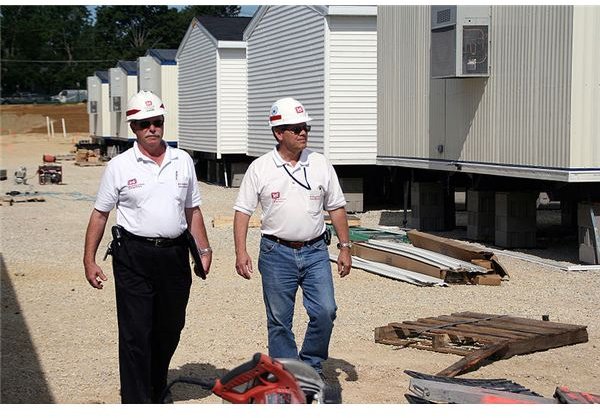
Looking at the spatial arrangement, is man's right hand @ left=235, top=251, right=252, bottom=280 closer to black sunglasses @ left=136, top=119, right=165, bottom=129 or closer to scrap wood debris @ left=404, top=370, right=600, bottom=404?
black sunglasses @ left=136, top=119, right=165, bottom=129

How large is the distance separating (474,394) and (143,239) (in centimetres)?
234

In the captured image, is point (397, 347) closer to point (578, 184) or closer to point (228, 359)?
point (228, 359)

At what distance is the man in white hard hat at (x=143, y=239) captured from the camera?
7141 mm

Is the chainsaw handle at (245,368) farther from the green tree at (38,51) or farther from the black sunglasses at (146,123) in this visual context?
the green tree at (38,51)

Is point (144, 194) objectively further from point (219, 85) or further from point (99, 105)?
point (99, 105)

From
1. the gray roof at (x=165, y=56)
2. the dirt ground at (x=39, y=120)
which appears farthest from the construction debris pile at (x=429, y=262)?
the dirt ground at (x=39, y=120)

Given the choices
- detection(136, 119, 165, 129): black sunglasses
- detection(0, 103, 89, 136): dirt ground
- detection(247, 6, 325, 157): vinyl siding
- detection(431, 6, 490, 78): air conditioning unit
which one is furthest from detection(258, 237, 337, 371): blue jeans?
detection(0, 103, 89, 136): dirt ground

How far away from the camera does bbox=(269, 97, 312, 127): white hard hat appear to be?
24.6ft

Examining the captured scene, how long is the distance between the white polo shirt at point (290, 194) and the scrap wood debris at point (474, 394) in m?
1.29

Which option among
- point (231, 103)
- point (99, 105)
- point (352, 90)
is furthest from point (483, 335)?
point (99, 105)

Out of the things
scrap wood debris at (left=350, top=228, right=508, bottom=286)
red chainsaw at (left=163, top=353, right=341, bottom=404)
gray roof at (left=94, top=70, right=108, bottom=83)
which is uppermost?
gray roof at (left=94, top=70, right=108, bottom=83)

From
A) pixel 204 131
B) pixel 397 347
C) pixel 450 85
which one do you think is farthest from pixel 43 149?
pixel 397 347

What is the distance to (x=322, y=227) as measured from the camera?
7648mm

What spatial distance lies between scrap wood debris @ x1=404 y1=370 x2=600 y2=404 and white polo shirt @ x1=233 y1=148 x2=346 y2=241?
4.22 feet
